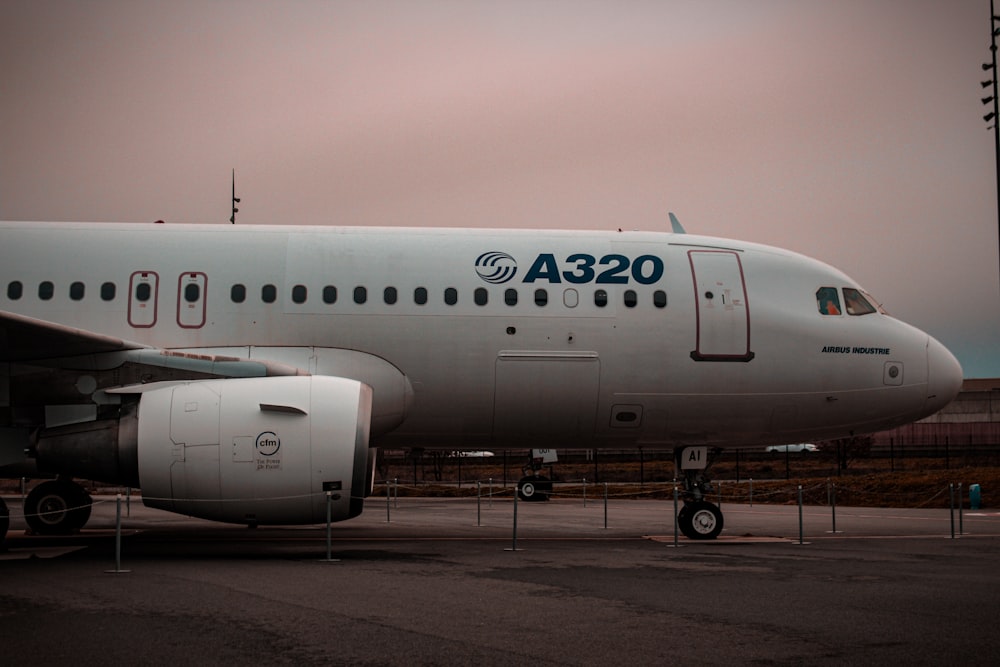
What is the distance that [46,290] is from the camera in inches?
570

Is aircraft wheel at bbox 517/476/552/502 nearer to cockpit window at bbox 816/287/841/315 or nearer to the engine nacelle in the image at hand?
cockpit window at bbox 816/287/841/315

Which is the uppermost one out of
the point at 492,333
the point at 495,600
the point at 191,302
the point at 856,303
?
the point at 856,303

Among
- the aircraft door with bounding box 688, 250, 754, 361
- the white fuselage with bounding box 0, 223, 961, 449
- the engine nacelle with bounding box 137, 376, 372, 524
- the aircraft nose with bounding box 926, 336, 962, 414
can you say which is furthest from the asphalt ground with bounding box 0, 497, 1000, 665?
the aircraft door with bounding box 688, 250, 754, 361

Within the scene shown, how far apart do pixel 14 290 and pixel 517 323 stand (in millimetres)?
7179

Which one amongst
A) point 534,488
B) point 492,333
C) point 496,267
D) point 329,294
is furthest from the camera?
point 534,488

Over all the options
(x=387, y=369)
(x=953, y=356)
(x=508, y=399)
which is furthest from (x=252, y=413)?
(x=953, y=356)

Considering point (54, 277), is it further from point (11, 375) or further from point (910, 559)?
point (910, 559)

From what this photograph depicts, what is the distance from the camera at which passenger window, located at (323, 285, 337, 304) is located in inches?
574

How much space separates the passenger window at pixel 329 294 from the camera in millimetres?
14578

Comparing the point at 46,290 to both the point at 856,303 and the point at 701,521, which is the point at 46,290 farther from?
the point at 856,303

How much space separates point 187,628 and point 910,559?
9.78 m

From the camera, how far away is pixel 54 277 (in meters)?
14.5

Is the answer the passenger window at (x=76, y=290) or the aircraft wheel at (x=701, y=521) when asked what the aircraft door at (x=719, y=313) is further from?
the passenger window at (x=76, y=290)

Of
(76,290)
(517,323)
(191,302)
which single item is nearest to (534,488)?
(517,323)
